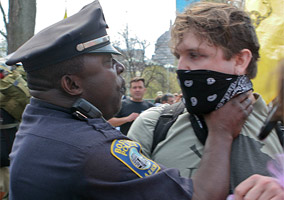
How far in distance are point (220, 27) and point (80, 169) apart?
93cm

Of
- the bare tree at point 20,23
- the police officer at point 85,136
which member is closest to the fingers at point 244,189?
the police officer at point 85,136

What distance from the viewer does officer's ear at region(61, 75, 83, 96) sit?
4.42 ft

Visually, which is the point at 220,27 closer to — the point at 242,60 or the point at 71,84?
the point at 242,60

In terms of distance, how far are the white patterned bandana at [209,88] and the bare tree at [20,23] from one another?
15.6 ft

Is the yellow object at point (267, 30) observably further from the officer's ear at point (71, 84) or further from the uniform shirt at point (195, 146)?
the officer's ear at point (71, 84)

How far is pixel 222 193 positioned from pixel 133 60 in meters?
24.3

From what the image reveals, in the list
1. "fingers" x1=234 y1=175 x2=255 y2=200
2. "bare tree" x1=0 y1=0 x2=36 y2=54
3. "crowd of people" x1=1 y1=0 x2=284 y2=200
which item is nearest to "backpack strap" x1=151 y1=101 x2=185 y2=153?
"crowd of people" x1=1 y1=0 x2=284 y2=200

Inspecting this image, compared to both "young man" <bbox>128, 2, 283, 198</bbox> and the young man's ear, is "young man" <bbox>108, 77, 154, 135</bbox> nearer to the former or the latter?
"young man" <bbox>128, 2, 283, 198</bbox>

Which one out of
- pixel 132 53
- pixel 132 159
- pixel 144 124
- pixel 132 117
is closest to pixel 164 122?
pixel 144 124

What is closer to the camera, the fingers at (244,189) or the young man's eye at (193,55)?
the fingers at (244,189)

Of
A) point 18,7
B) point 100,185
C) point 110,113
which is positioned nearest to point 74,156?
point 100,185

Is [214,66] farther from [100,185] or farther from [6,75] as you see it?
[6,75]

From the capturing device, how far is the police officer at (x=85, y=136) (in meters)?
1.17

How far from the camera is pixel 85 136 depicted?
1.23m
